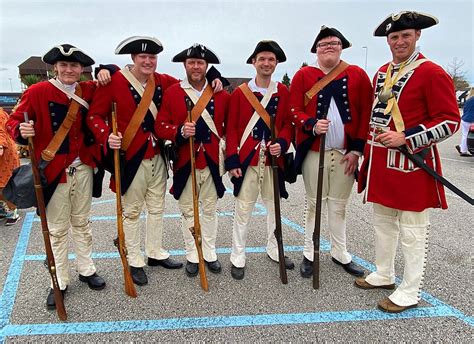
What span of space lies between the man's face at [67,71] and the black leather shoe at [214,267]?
2269mm

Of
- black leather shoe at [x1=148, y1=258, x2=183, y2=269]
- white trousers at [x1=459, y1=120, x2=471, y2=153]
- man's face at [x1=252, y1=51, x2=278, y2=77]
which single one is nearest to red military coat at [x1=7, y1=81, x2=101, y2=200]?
black leather shoe at [x1=148, y1=258, x2=183, y2=269]

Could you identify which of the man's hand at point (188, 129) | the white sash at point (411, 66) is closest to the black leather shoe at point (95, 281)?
the man's hand at point (188, 129)

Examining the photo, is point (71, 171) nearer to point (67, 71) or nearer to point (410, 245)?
point (67, 71)

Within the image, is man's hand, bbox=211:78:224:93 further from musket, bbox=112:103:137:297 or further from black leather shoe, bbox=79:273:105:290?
black leather shoe, bbox=79:273:105:290

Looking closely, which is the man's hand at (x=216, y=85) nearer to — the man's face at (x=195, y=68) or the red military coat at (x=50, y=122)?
the man's face at (x=195, y=68)

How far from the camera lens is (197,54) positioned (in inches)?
128

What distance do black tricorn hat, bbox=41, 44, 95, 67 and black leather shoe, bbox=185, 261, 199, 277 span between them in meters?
2.23

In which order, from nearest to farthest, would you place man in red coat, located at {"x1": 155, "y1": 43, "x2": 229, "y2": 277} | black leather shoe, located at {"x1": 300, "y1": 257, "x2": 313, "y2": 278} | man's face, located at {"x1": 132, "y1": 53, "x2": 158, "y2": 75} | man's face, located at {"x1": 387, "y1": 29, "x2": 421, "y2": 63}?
man's face, located at {"x1": 387, "y1": 29, "x2": 421, "y2": 63} < man's face, located at {"x1": 132, "y1": 53, "x2": 158, "y2": 75} < man in red coat, located at {"x1": 155, "y1": 43, "x2": 229, "y2": 277} < black leather shoe, located at {"x1": 300, "y1": 257, "x2": 313, "y2": 278}

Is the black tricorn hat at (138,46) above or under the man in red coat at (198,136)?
above

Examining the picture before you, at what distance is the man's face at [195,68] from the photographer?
3.29 m

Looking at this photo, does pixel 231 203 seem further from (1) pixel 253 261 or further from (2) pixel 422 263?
(2) pixel 422 263

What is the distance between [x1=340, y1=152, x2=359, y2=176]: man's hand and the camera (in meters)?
3.34

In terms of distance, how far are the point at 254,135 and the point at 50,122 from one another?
74.0 inches

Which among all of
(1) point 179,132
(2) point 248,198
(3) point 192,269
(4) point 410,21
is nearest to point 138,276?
(3) point 192,269
